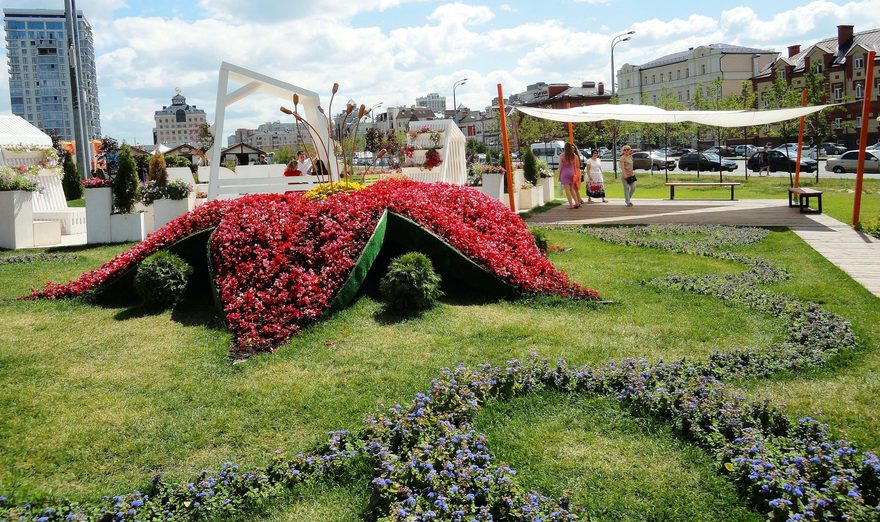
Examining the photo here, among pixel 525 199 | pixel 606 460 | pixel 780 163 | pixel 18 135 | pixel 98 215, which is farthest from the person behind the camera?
pixel 780 163

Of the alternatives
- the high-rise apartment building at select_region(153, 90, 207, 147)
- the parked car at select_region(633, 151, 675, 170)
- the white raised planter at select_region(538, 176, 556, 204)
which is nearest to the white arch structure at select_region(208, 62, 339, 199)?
the white raised planter at select_region(538, 176, 556, 204)

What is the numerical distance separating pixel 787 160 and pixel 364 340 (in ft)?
117

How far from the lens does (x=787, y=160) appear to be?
36.8 m

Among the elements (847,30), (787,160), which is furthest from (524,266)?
(847,30)

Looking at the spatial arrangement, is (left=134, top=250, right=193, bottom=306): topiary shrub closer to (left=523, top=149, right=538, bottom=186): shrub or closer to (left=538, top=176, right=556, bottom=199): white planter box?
(left=523, top=149, right=538, bottom=186): shrub

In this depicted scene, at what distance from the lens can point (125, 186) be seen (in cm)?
1399

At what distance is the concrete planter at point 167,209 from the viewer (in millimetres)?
14500

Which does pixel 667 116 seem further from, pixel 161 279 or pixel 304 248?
pixel 161 279

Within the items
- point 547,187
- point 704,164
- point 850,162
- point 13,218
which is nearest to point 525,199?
point 547,187

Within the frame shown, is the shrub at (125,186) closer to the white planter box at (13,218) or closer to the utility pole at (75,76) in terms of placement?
the white planter box at (13,218)

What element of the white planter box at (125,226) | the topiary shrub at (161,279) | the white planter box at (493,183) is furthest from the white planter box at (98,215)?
the white planter box at (493,183)

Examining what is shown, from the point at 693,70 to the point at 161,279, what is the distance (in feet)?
341

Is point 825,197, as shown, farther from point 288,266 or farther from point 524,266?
point 288,266

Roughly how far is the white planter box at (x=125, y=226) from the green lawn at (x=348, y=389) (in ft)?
19.3
